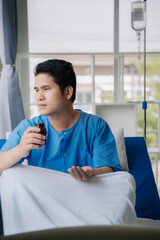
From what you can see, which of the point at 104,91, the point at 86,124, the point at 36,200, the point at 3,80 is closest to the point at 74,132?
the point at 86,124

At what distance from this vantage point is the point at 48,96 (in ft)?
5.16

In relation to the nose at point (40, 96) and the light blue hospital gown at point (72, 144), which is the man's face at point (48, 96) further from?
the light blue hospital gown at point (72, 144)

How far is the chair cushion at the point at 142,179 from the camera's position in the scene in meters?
1.92

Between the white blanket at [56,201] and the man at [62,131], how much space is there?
265 millimetres

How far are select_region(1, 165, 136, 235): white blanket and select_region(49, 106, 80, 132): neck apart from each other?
0.37 metres

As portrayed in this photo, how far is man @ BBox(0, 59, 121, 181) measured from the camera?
1.55m

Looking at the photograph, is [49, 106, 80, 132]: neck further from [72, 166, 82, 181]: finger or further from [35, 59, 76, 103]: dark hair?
[72, 166, 82, 181]: finger

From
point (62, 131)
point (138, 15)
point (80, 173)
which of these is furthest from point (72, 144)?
point (138, 15)

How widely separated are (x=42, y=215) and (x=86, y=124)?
61cm

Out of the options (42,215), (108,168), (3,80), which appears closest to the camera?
(42,215)

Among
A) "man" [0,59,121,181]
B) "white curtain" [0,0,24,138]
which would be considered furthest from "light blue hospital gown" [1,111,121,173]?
Result: "white curtain" [0,0,24,138]

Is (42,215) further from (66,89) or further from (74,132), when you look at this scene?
(66,89)

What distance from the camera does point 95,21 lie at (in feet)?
13.5

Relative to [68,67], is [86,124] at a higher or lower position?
lower
